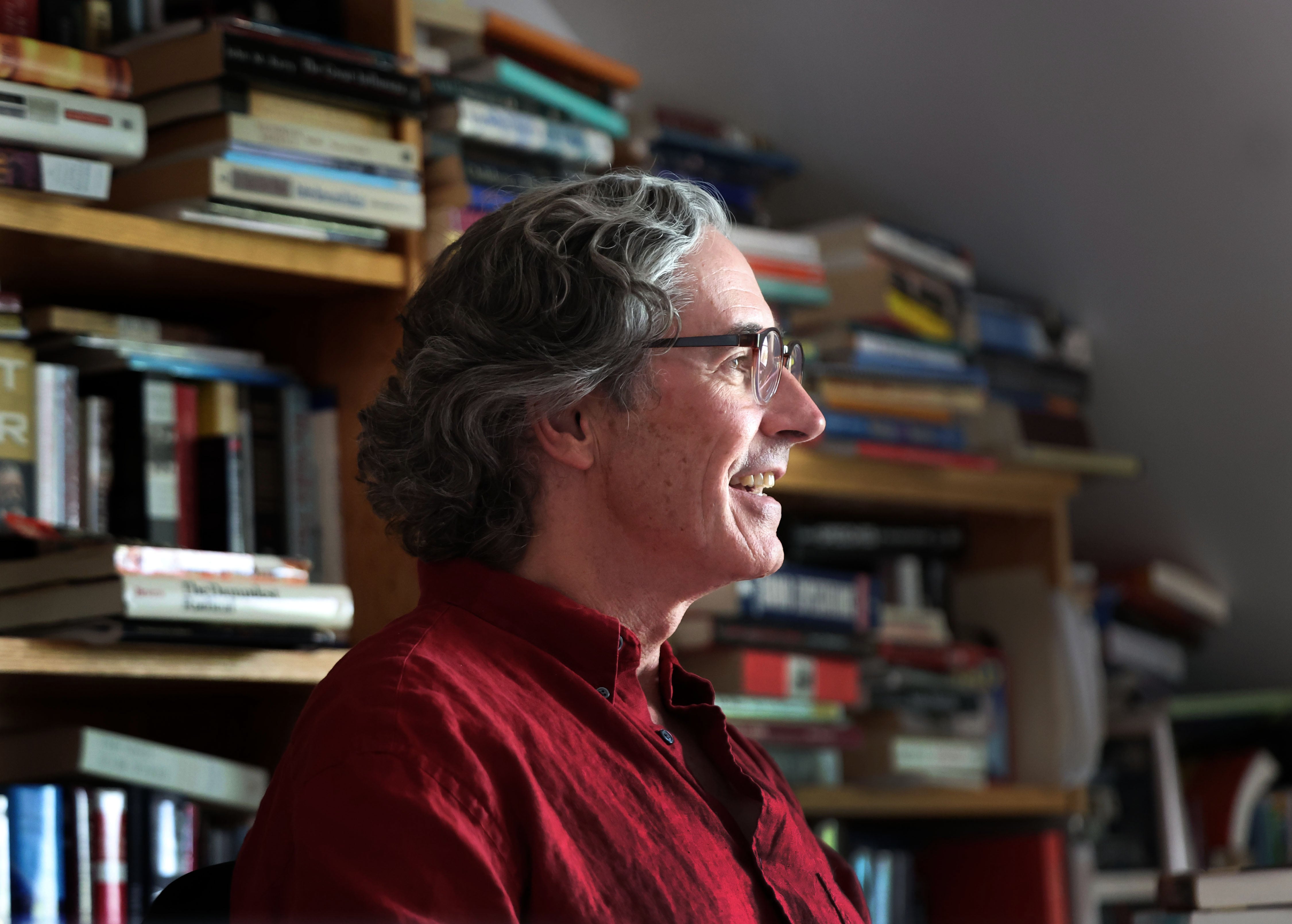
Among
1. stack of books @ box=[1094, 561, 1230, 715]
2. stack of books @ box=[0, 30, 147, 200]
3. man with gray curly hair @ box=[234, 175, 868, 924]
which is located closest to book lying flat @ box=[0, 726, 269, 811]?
man with gray curly hair @ box=[234, 175, 868, 924]

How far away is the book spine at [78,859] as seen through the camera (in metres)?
1.34

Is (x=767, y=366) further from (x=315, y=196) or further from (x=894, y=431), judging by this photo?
(x=894, y=431)

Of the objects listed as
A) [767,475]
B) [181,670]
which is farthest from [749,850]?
[181,670]

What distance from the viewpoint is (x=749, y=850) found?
3.35ft

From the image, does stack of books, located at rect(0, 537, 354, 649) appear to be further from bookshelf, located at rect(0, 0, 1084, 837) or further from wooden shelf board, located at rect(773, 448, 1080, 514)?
wooden shelf board, located at rect(773, 448, 1080, 514)

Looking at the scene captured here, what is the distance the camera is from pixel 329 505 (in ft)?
5.26

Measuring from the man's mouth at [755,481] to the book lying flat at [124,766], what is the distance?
68 cm

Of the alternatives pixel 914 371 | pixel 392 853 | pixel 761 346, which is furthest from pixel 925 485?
pixel 392 853

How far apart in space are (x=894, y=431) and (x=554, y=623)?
1.19 meters

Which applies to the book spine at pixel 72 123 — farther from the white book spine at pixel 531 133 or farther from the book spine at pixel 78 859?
the book spine at pixel 78 859

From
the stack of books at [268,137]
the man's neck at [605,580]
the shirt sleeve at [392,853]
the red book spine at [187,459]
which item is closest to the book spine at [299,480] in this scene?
the red book spine at [187,459]

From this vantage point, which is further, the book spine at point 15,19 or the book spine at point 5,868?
the book spine at point 15,19

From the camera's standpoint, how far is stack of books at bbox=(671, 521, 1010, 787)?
6.69 ft

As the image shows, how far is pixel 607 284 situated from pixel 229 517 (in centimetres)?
63
